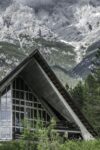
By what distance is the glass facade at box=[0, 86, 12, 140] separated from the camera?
4666 centimetres

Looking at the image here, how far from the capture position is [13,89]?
158 ft

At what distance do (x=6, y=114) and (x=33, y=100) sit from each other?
11.8 ft

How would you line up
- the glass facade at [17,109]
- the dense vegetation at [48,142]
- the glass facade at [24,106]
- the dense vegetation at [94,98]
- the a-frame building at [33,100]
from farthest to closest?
the dense vegetation at [94,98], the glass facade at [24,106], the glass facade at [17,109], the a-frame building at [33,100], the dense vegetation at [48,142]

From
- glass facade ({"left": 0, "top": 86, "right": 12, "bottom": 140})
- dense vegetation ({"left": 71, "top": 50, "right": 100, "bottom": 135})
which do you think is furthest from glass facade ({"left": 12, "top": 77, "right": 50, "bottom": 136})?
dense vegetation ({"left": 71, "top": 50, "right": 100, "bottom": 135})

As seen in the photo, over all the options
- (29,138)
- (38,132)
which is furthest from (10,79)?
(38,132)

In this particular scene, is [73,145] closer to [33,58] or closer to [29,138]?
[29,138]

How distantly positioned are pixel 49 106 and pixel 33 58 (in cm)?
589

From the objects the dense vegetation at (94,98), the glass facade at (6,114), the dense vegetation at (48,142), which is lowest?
the dense vegetation at (48,142)

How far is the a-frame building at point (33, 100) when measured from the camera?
153 ft

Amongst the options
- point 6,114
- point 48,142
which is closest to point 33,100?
point 6,114

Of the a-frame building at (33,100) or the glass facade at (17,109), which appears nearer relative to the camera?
the a-frame building at (33,100)

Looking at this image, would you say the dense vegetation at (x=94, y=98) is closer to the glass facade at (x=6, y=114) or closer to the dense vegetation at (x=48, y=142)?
the glass facade at (x=6, y=114)

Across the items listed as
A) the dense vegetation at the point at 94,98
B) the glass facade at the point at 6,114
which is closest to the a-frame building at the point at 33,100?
the glass facade at the point at 6,114

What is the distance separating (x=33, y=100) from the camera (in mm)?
49906
